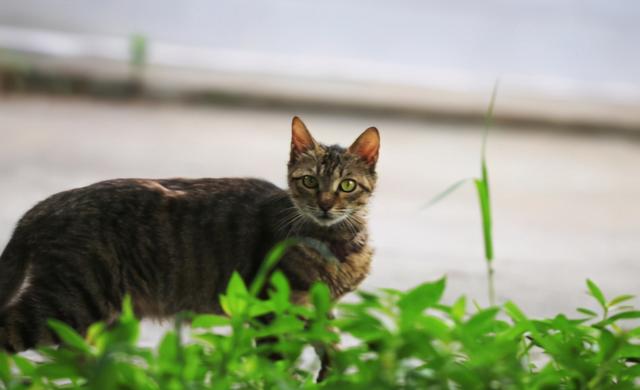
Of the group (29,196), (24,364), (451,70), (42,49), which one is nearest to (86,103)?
(42,49)

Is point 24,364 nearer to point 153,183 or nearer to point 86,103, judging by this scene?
point 153,183

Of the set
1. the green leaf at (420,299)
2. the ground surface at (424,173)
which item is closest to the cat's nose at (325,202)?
the green leaf at (420,299)

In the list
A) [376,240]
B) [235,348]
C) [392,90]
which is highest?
[392,90]

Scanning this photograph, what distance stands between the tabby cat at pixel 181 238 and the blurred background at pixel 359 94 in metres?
1.51

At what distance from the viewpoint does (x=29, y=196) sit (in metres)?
2.63

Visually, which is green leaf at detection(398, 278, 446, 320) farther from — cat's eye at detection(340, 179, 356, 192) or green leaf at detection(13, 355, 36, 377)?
cat's eye at detection(340, 179, 356, 192)

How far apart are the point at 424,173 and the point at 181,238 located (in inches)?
84.0

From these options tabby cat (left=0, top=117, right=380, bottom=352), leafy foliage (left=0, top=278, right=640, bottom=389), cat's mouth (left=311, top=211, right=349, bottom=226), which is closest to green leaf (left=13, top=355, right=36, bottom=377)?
leafy foliage (left=0, top=278, right=640, bottom=389)

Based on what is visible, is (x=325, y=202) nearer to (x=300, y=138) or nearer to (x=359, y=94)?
(x=300, y=138)

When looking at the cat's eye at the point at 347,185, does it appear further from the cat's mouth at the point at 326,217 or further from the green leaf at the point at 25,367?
the green leaf at the point at 25,367

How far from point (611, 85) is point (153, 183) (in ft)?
12.7

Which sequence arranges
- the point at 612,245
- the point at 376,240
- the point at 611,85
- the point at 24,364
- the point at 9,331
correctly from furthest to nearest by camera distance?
the point at 611,85
the point at 612,245
the point at 376,240
the point at 9,331
the point at 24,364

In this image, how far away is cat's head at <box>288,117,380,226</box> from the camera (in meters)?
1.36

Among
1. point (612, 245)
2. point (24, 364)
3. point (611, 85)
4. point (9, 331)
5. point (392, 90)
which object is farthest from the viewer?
point (611, 85)
